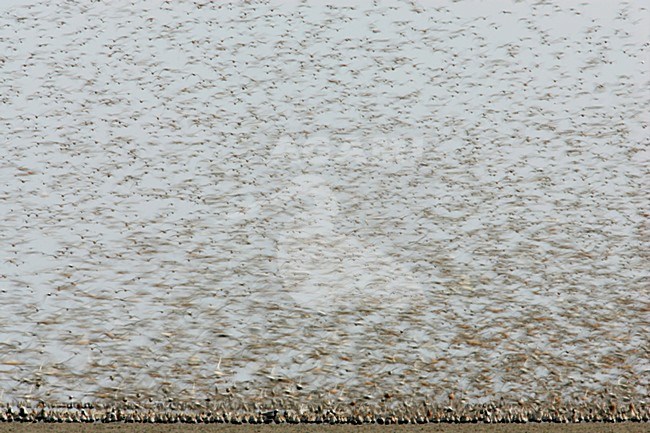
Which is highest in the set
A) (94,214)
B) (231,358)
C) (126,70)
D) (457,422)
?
(126,70)

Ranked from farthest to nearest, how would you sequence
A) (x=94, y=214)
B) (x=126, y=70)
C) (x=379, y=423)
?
(x=126, y=70), (x=94, y=214), (x=379, y=423)

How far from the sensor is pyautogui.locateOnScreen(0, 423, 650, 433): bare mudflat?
534cm

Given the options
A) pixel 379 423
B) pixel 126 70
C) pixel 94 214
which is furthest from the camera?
pixel 126 70

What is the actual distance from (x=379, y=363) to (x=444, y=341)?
48 centimetres

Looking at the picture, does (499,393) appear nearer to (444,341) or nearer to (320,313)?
(444,341)

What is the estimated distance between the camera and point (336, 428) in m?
5.50

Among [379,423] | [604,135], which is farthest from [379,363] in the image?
[604,135]

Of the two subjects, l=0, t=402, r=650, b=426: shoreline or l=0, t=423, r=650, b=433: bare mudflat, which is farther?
l=0, t=402, r=650, b=426: shoreline

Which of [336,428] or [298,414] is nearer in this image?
[336,428]

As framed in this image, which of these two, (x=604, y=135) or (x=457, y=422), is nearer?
(x=457, y=422)

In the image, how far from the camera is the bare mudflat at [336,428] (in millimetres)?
5344

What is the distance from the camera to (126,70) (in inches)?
257

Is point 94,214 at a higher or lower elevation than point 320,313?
higher

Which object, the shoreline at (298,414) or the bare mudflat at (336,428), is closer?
the bare mudflat at (336,428)
